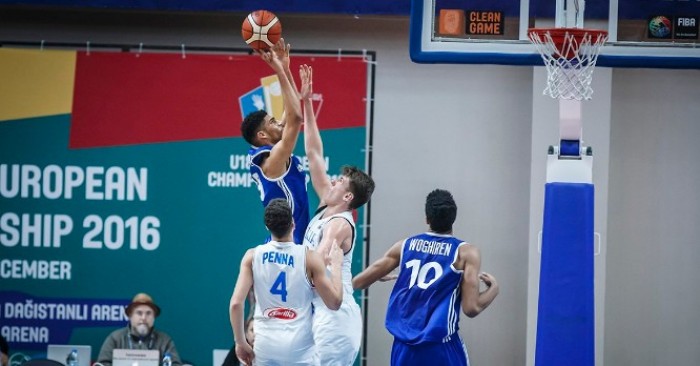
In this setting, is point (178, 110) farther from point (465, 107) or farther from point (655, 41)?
point (655, 41)

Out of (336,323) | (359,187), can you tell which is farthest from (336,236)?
(336,323)

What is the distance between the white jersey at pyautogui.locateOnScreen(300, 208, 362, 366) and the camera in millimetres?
7648

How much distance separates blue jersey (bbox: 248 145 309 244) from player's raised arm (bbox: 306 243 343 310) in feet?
3.30

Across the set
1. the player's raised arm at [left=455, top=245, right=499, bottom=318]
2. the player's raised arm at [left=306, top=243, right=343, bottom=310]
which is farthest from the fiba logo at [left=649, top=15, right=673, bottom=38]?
the player's raised arm at [left=306, top=243, right=343, bottom=310]

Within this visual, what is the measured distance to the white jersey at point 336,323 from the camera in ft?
25.1

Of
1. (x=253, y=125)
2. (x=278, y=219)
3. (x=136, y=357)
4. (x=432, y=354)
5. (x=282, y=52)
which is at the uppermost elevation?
(x=282, y=52)

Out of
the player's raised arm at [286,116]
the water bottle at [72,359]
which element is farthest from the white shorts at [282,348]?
the water bottle at [72,359]

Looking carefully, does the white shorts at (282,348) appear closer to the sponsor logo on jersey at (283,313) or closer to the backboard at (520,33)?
the sponsor logo on jersey at (283,313)

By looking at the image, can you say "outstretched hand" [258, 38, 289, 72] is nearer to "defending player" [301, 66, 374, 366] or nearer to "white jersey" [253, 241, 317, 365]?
"defending player" [301, 66, 374, 366]

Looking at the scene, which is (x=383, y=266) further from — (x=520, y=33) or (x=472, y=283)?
(x=520, y=33)

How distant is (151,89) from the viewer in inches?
414

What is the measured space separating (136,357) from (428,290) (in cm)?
308

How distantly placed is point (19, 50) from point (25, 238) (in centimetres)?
164

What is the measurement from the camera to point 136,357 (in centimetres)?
969
